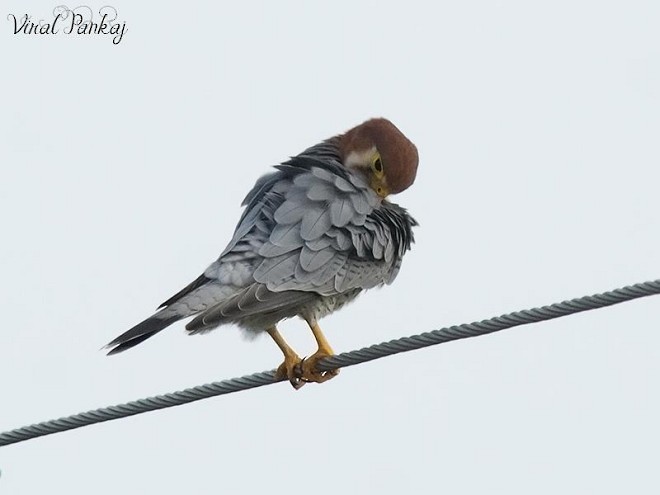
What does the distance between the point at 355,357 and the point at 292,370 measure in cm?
140

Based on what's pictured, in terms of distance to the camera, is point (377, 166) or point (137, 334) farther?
point (377, 166)

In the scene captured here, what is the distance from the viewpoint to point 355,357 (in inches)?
256

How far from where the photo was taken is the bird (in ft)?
24.3

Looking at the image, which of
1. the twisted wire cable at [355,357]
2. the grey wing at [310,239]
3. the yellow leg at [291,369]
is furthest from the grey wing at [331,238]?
the twisted wire cable at [355,357]

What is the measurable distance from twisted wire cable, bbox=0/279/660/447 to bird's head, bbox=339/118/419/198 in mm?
2130

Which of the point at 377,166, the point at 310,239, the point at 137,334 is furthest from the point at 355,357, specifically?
the point at 377,166

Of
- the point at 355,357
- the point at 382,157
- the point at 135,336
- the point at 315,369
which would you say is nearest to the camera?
the point at 355,357

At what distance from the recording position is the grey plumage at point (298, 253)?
7.37 metres

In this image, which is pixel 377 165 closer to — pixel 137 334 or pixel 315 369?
pixel 315 369

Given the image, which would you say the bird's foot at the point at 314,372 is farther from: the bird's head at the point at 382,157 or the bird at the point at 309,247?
the bird's head at the point at 382,157

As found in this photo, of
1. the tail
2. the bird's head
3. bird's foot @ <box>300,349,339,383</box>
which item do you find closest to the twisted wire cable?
the tail

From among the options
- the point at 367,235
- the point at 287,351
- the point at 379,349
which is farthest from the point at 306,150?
the point at 379,349

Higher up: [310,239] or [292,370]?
[310,239]

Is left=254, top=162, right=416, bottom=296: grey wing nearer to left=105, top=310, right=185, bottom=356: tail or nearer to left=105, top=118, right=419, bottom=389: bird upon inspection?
left=105, top=118, right=419, bottom=389: bird
